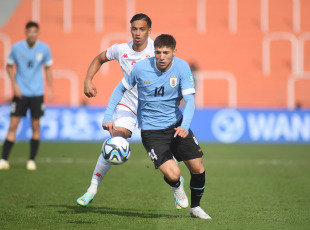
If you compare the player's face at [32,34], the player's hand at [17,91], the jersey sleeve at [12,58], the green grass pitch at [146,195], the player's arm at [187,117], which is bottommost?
the green grass pitch at [146,195]

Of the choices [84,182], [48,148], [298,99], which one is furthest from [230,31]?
[84,182]

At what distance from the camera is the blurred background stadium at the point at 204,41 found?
81.1 feet

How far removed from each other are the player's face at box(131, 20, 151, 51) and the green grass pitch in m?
1.93

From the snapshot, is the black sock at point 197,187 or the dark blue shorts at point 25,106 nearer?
the black sock at point 197,187

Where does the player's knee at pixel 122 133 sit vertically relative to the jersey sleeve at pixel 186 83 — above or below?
below

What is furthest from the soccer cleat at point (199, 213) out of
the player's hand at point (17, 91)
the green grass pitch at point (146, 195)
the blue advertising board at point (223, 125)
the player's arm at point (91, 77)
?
the blue advertising board at point (223, 125)

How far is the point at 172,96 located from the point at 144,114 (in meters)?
0.36

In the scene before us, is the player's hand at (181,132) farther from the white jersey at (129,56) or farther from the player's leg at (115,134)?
the white jersey at (129,56)

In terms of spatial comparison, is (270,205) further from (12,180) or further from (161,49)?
(12,180)

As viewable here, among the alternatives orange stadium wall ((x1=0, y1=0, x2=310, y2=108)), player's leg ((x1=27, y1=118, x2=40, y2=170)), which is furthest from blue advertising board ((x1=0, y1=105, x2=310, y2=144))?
player's leg ((x1=27, y1=118, x2=40, y2=170))

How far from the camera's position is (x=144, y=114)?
6293mm

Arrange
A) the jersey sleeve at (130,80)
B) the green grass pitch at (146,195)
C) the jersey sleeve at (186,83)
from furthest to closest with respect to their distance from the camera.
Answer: the jersey sleeve at (130,80), the jersey sleeve at (186,83), the green grass pitch at (146,195)

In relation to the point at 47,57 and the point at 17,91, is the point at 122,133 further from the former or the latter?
the point at 47,57

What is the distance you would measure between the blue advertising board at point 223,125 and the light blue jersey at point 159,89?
11588 mm
